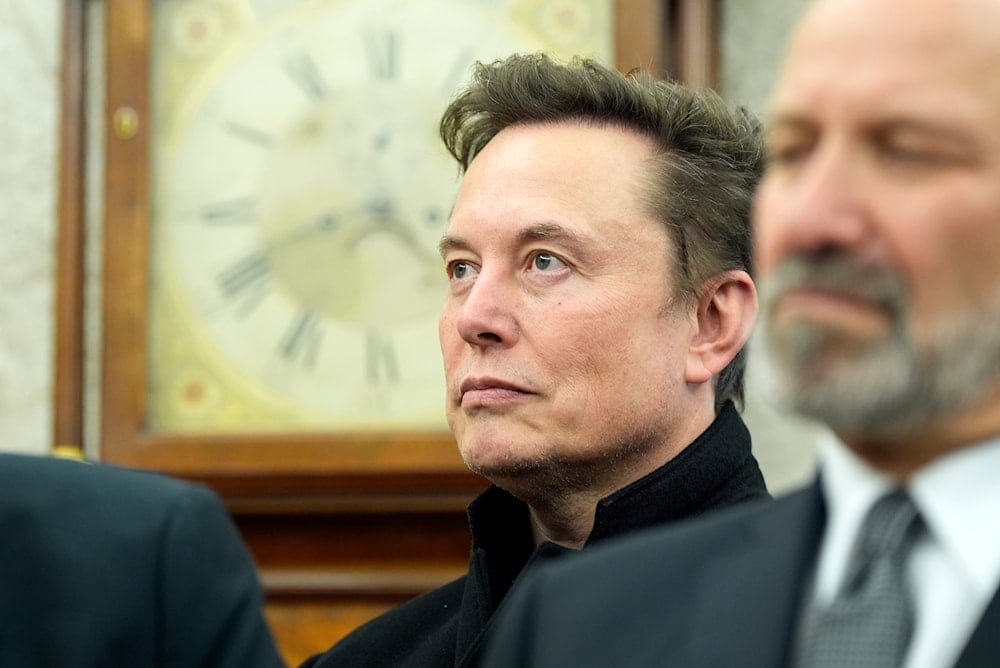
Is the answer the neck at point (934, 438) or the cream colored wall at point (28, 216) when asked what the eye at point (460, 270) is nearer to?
the neck at point (934, 438)

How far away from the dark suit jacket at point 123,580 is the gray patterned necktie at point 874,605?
57 centimetres

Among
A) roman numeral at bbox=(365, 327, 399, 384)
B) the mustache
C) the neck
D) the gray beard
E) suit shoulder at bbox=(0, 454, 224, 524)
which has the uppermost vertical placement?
the mustache

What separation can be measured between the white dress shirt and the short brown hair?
A: 896 millimetres

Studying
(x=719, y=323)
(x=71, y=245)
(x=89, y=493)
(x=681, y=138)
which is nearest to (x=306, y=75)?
(x=71, y=245)

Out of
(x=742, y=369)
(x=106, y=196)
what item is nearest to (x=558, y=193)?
(x=742, y=369)

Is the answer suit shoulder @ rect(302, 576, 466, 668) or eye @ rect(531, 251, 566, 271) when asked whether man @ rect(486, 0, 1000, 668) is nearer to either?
eye @ rect(531, 251, 566, 271)

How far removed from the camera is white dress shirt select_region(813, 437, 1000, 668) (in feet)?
2.94

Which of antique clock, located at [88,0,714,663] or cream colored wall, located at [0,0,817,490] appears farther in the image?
cream colored wall, located at [0,0,817,490]

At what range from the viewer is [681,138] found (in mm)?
1915

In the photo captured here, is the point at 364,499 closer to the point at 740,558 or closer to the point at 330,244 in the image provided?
the point at 330,244

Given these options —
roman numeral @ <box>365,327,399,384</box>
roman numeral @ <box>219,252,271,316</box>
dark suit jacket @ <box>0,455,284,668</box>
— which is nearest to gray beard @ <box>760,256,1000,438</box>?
dark suit jacket @ <box>0,455,284,668</box>

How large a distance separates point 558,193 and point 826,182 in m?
0.89

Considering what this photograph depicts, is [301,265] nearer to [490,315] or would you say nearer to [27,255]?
[27,255]

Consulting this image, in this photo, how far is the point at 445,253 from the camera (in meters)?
1.86
